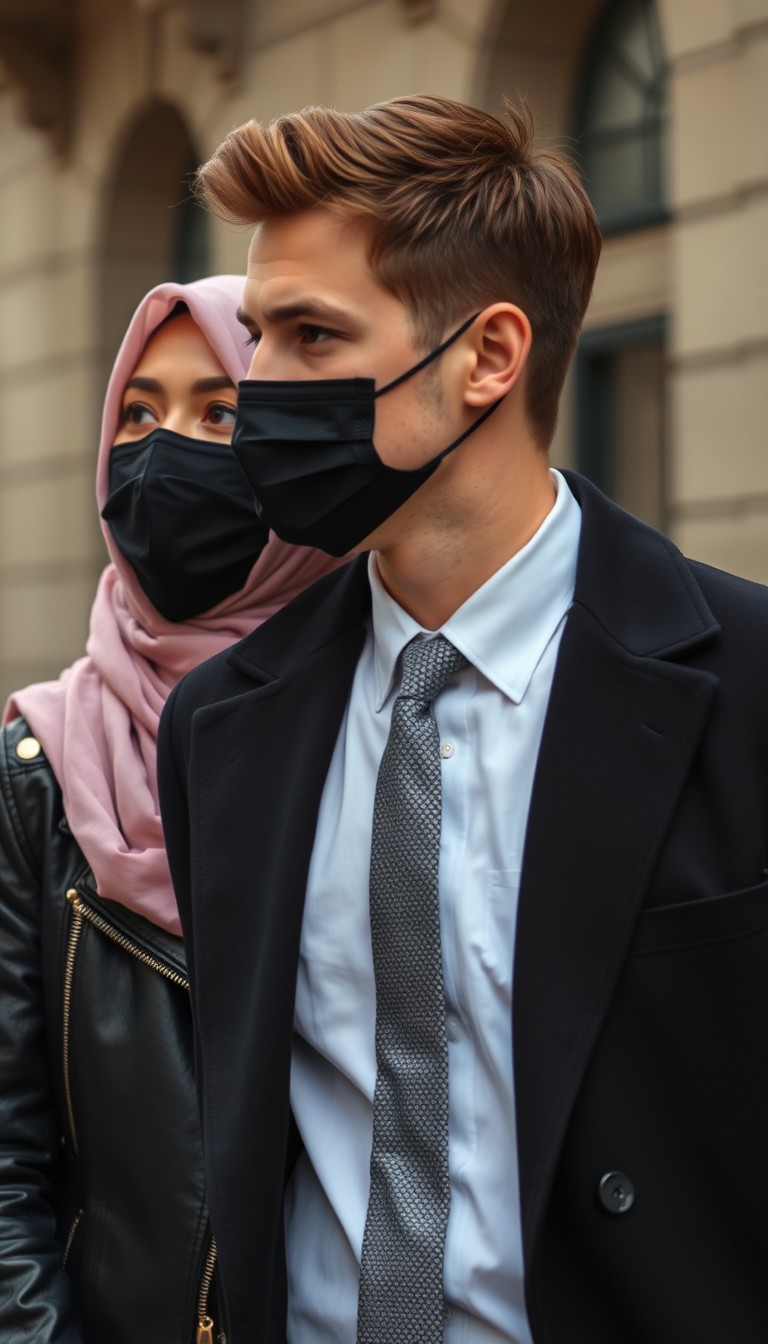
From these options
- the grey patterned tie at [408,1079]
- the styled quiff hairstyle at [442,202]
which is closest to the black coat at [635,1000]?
the grey patterned tie at [408,1079]

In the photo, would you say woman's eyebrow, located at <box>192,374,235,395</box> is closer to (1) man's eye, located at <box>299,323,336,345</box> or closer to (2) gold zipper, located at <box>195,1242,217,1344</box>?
(1) man's eye, located at <box>299,323,336,345</box>

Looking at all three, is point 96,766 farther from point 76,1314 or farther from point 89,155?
point 89,155

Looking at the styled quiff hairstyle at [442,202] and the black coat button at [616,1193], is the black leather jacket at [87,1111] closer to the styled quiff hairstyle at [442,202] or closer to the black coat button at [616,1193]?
the black coat button at [616,1193]

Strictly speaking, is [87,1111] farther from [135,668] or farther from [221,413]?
[221,413]

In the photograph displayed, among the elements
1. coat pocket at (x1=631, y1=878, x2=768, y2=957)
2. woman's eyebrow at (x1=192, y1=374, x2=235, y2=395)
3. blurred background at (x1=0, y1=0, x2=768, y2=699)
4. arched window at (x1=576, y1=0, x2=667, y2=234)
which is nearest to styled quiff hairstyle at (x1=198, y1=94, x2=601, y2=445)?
woman's eyebrow at (x1=192, y1=374, x2=235, y2=395)

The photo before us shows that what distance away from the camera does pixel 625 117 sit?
788 centimetres

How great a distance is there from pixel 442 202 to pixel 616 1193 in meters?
1.24

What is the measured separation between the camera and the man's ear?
215 centimetres

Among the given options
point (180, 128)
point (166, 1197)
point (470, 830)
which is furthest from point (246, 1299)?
point (180, 128)

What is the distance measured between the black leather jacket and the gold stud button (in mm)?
19

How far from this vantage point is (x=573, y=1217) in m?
1.88

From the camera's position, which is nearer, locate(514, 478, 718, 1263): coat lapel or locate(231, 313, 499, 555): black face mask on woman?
locate(514, 478, 718, 1263): coat lapel

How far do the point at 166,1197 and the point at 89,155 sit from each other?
1022cm

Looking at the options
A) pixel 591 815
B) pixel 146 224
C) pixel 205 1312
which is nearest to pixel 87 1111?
pixel 205 1312
